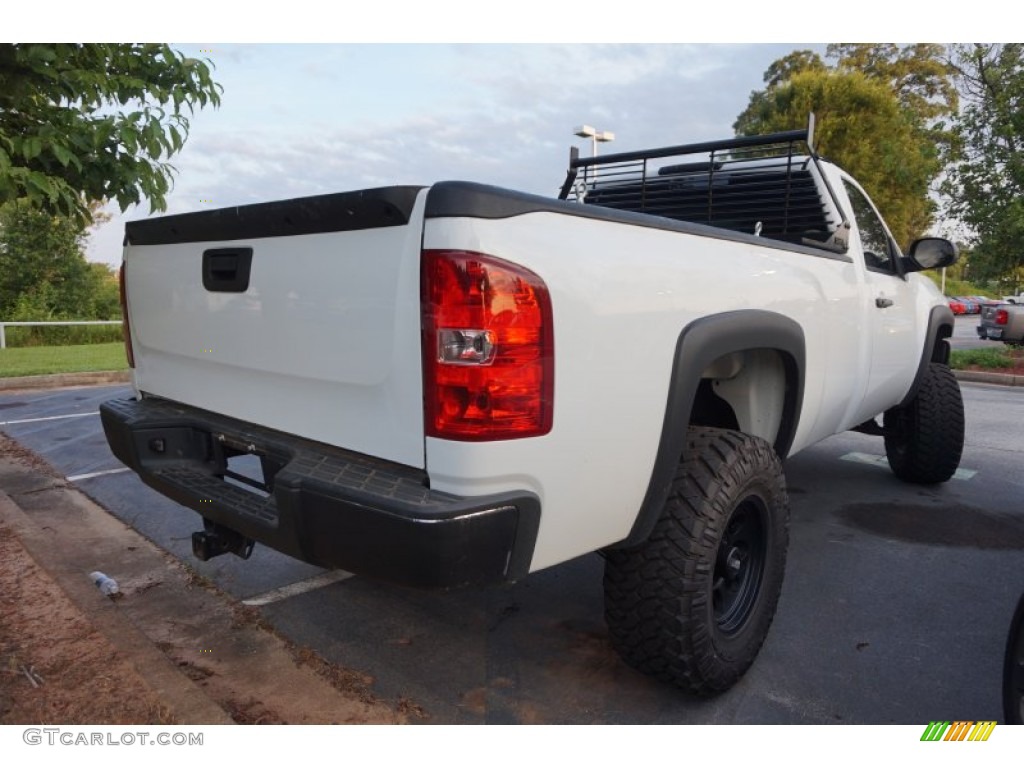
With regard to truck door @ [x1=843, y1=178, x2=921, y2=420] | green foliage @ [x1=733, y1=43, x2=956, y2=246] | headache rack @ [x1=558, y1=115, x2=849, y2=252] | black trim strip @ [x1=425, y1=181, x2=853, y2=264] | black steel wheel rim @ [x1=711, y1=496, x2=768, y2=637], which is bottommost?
black steel wheel rim @ [x1=711, y1=496, x2=768, y2=637]

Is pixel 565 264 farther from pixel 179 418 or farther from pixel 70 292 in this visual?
pixel 70 292

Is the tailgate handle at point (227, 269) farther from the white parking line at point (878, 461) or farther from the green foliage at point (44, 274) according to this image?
the green foliage at point (44, 274)

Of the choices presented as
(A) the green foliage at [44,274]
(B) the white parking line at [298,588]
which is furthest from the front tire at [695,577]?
(A) the green foliage at [44,274]

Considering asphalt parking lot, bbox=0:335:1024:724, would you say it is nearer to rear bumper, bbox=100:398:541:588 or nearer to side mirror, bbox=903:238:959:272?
rear bumper, bbox=100:398:541:588

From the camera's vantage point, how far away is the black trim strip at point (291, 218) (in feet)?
5.78

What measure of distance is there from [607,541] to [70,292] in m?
20.3

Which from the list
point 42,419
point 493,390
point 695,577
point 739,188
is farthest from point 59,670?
point 42,419

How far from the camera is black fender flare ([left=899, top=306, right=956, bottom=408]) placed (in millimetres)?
4543

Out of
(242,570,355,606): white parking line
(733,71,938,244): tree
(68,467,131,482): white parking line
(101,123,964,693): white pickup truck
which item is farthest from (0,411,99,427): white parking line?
(733,71,938,244): tree

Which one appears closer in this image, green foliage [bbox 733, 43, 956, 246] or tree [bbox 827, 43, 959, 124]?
green foliage [bbox 733, 43, 956, 246]

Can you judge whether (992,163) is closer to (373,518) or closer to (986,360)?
(986,360)

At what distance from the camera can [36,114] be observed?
3.71 m

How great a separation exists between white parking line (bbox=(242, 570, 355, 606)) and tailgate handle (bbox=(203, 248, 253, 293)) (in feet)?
4.27

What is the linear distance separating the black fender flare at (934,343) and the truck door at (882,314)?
0.13 m
